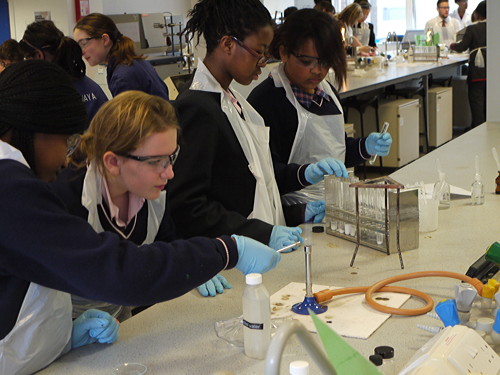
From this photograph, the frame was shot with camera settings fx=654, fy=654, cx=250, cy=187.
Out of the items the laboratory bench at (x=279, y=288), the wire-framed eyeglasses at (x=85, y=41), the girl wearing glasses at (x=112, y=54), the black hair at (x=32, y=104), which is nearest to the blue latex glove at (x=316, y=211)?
the laboratory bench at (x=279, y=288)

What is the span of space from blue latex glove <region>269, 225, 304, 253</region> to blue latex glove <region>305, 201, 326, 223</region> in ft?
1.01

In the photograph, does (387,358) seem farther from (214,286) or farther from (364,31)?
(364,31)

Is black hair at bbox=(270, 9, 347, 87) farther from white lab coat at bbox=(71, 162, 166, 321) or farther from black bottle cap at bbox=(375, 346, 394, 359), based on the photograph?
black bottle cap at bbox=(375, 346, 394, 359)

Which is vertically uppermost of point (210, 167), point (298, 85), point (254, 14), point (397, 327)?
point (254, 14)

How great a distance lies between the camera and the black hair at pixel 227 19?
1921mm

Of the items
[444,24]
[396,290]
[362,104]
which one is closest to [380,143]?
[396,290]

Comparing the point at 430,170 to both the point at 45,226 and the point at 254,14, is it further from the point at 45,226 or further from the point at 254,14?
the point at 45,226

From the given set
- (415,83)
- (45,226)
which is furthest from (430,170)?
(415,83)

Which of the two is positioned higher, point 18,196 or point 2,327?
point 18,196

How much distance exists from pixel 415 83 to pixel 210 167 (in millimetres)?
5793

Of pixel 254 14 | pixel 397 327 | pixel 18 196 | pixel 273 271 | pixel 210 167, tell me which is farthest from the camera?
pixel 254 14

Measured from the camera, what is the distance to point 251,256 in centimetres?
133

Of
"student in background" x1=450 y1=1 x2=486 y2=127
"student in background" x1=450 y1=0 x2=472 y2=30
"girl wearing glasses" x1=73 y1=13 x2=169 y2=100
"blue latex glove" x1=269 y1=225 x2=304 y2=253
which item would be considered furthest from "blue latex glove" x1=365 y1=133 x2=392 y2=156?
"student in background" x1=450 y1=0 x2=472 y2=30

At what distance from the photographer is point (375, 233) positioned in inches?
69.0
